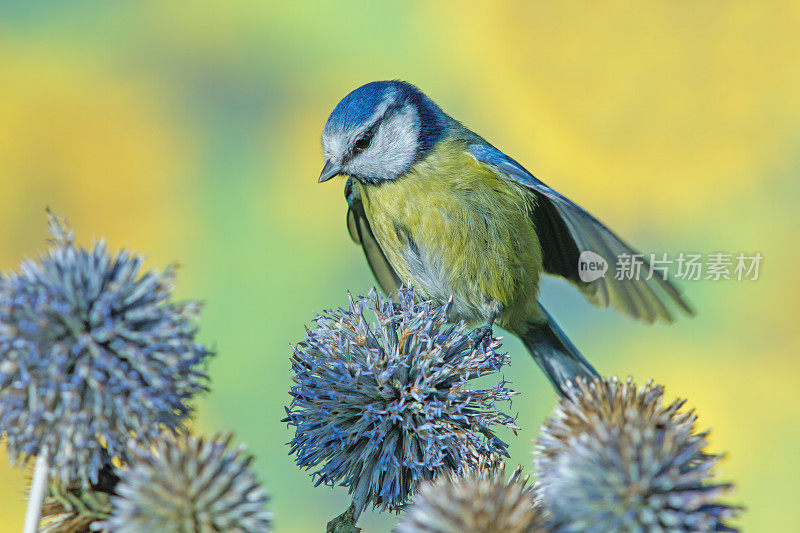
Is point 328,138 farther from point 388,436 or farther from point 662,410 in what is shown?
point 662,410

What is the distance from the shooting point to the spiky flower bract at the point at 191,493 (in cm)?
Result: 40

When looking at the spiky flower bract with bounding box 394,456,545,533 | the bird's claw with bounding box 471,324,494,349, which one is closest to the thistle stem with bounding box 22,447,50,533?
the spiky flower bract with bounding box 394,456,545,533

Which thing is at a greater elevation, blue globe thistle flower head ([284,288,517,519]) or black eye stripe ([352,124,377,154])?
black eye stripe ([352,124,377,154])

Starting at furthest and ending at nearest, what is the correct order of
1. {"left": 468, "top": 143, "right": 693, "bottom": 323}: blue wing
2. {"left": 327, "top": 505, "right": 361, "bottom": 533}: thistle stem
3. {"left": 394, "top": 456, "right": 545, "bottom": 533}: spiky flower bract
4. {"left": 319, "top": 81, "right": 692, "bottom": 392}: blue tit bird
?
{"left": 319, "top": 81, "right": 692, "bottom": 392}: blue tit bird, {"left": 468, "top": 143, "right": 693, "bottom": 323}: blue wing, {"left": 327, "top": 505, "right": 361, "bottom": 533}: thistle stem, {"left": 394, "top": 456, "right": 545, "bottom": 533}: spiky flower bract

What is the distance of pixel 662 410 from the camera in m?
0.48

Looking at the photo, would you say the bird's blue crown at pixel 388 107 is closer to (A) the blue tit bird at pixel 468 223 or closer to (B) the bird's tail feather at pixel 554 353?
(A) the blue tit bird at pixel 468 223

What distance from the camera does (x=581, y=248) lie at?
3.55 feet

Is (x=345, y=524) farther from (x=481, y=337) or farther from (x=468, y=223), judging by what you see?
(x=468, y=223)

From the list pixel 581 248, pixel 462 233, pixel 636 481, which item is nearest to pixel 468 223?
pixel 462 233

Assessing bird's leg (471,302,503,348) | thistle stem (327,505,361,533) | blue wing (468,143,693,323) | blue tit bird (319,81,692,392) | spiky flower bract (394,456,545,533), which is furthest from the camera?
blue tit bird (319,81,692,392)

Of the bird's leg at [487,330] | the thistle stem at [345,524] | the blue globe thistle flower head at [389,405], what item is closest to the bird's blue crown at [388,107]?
the bird's leg at [487,330]

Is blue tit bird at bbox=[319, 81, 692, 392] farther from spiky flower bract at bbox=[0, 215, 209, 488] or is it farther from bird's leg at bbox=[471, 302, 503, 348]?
spiky flower bract at bbox=[0, 215, 209, 488]

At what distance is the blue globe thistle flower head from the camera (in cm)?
64

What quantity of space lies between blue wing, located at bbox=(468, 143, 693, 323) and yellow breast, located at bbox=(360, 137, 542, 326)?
0.04 meters
